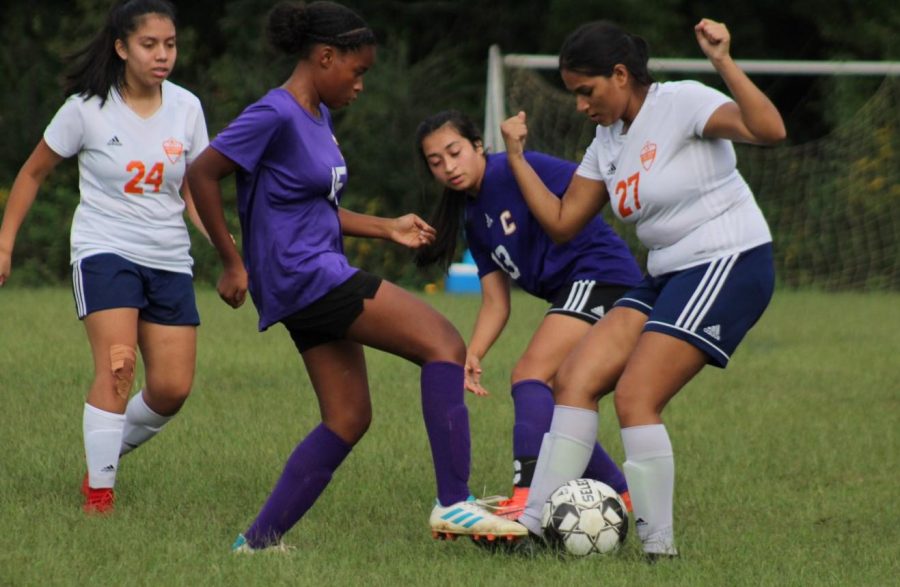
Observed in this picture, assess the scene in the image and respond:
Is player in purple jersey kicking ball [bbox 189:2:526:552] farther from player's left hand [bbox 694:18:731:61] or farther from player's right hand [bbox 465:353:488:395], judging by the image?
player's left hand [bbox 694:18:731:61]

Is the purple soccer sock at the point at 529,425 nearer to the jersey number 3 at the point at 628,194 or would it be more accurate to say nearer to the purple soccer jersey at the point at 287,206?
the jersey number 3 at the point at 628,194

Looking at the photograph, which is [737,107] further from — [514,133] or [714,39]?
[514,133]

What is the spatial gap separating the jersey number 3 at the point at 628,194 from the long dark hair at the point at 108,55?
1990mm

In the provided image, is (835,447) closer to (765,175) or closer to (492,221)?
(492,221)

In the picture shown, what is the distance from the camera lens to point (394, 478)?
6926mm

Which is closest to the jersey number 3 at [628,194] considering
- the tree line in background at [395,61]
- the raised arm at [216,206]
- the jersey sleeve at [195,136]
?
the raised arm at [216,206]

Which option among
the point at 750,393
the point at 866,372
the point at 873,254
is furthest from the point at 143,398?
the point at 873,254

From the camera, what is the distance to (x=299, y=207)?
505cm

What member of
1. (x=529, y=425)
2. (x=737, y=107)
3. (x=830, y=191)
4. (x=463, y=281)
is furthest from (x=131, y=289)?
(x=830, y=191)

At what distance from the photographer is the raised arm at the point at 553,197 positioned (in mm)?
5512

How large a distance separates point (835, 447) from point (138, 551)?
4.07 meters

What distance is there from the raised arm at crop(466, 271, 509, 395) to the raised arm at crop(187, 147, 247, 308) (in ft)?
3.63

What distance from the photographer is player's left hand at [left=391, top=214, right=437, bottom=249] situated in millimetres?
5324

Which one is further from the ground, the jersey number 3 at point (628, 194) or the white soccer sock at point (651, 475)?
the jersey number 3 at point (628, 194)
